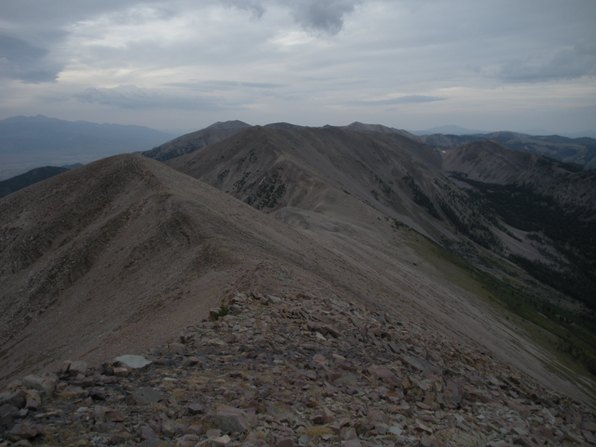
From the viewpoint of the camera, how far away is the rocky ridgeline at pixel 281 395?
317 inches

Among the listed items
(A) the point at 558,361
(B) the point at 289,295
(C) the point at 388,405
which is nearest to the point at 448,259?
(A) the point at 558,361

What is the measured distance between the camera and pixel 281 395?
9.84 m

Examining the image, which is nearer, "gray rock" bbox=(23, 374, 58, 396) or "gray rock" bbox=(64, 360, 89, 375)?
"gray rock" bbox=(23, 374, 58, 396)

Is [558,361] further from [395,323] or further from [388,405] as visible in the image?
[388,405]

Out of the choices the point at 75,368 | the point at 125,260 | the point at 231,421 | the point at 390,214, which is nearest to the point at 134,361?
the point at 75,368

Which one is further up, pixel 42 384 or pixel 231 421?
pixel 42 384

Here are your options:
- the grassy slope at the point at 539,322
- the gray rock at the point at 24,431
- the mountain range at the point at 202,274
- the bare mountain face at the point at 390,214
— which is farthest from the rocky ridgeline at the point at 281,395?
the grassy slope at the point at 539,322

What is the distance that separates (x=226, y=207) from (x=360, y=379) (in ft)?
75.5

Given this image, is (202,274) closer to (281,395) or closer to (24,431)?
(281,395)

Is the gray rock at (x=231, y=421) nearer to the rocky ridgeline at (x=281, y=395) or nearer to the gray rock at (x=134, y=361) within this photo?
the rocky ridgeline at (x=281, y=395)

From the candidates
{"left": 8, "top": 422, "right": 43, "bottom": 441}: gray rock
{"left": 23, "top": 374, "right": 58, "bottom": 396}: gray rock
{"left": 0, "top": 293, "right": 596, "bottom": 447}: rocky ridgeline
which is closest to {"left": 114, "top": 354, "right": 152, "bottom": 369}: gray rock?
{"left": 0, "top": 293, "right": 596, "bottom": 447}: rocky ridgeline

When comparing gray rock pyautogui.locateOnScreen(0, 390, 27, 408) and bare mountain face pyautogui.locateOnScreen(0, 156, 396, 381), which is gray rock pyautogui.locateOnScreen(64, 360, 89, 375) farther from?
bare mountain face pyautogui.locateOnScreen(0, 156, 396, 381)

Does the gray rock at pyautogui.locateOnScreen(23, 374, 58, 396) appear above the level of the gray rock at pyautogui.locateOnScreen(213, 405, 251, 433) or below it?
above

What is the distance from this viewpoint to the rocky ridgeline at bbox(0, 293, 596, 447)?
805cm
